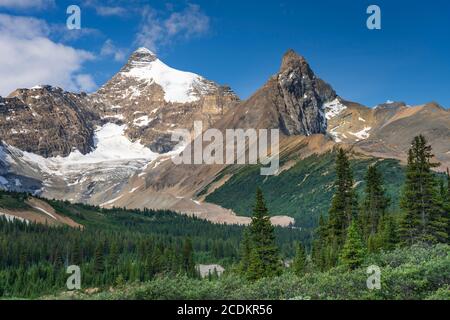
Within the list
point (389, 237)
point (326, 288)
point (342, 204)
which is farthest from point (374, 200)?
point (326, 288)

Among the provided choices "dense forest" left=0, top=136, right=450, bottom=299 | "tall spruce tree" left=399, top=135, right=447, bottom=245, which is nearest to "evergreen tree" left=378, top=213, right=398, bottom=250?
"dense forest" left=0, top=136, right=450, bottom=299

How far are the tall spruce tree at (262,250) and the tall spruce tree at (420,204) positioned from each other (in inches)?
593

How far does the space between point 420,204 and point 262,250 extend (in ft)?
62.9

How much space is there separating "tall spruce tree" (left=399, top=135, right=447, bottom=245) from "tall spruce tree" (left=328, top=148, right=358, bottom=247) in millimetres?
13806

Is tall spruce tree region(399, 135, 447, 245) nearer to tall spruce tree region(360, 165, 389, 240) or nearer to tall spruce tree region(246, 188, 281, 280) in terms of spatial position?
tall spruce tree region(246, 188, 281, 280)

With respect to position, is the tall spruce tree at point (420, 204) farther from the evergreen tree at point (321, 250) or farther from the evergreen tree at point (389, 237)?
the evergreen tree at point (321, 250)

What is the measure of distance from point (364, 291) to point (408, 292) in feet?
9.07

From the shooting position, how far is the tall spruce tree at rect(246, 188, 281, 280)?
219 ft

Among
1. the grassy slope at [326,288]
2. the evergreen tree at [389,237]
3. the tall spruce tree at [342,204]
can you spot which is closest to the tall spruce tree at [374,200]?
the tall spruce tree at [342,204]

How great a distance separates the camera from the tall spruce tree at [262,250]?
219ft
